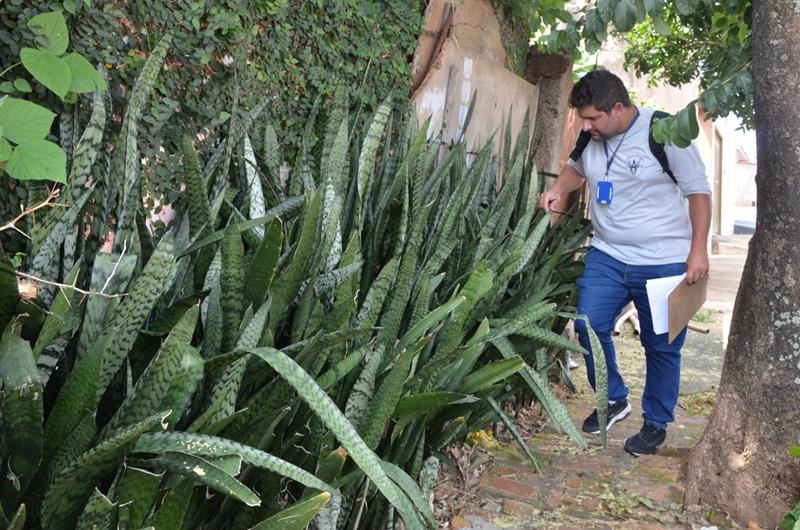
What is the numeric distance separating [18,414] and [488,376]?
1169mm

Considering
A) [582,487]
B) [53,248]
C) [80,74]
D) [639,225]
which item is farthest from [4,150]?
[639,225]

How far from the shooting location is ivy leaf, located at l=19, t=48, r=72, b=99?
1.63m

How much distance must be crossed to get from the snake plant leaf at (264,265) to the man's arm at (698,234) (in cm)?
181

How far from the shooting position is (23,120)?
61.5 inches

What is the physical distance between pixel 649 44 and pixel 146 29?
466 centimetres

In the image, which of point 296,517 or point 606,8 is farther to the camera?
point 606,8

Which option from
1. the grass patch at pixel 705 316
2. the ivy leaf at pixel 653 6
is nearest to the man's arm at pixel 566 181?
the ivy leaf at pixel 653 6

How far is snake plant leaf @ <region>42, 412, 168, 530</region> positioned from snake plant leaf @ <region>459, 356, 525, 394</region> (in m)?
1.01

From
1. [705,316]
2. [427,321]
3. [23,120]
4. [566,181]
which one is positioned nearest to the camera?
[23,120]

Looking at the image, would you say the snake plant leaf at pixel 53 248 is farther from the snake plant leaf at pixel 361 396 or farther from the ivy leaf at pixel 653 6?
the ivy leaf at pixel 653 6

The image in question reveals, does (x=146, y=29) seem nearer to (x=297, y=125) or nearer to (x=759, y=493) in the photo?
(x=297, y=125)

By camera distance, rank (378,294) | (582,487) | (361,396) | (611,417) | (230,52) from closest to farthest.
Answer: (361,396) → (378,294) → (230,52) → (582,487) → (611,417)

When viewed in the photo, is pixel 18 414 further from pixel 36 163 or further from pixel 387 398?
pixel 387 398

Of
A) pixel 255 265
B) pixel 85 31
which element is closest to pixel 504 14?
pixel 85 31
